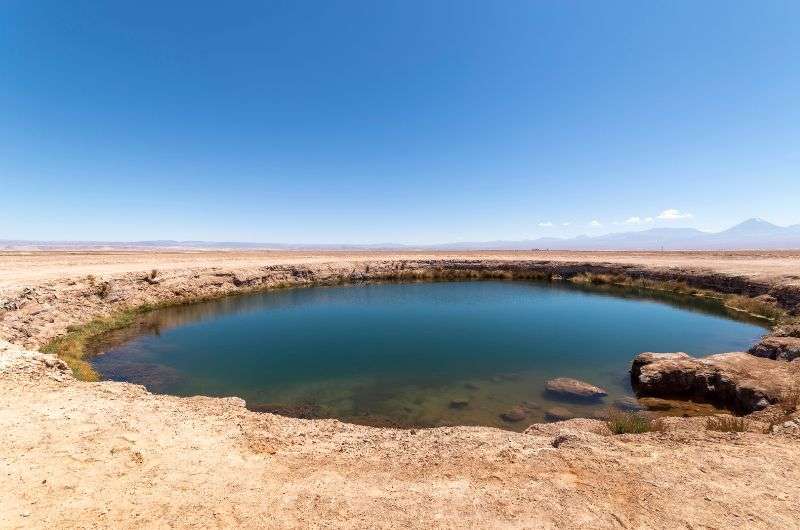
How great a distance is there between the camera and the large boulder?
1443 cm

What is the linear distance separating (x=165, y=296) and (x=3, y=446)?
28.1m

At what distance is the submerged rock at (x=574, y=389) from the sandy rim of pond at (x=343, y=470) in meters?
3.65

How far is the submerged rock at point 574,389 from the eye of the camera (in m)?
14.2

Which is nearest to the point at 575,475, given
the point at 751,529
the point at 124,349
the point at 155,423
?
the point at 751,529

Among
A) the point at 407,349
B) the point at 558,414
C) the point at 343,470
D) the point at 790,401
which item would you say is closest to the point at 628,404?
the point at 558,414

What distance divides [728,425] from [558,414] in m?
4.86

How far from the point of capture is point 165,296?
3209cm

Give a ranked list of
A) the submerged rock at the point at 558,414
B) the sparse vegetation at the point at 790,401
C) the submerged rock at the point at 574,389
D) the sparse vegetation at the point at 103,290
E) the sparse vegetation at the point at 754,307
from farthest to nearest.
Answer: the sparse vegetation at the point at 103,290 < the sparse vegetation at the point at 754,307 < the submerged rock at the point at 574,389 < the submerged rock at the point at 558,414 < the sparse vegetation at the point at 790,401

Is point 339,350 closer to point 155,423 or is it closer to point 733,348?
point 155,423

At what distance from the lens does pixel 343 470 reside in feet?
23.5

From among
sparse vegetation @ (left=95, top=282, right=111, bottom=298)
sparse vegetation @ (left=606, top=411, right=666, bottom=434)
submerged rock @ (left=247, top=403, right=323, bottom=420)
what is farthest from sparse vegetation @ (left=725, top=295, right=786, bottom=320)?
sparse vegetation @ (left=95, top=282, right=111, bottom=298)

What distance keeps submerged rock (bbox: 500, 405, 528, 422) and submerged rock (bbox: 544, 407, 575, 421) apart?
0.76m

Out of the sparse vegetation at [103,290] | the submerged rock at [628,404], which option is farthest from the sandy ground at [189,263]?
the submerged rock at [628,404]

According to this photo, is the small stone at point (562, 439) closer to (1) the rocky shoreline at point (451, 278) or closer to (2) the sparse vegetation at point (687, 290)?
(1) the rocky shoreline at point (451, 278)
